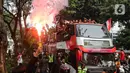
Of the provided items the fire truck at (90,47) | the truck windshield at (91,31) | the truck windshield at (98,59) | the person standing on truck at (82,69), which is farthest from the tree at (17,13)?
the person standing on truck at (82,69)

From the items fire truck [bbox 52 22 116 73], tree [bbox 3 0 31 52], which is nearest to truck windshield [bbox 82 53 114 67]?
fire truck [bbox 52 22 116 73]

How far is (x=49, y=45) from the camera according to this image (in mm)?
20969

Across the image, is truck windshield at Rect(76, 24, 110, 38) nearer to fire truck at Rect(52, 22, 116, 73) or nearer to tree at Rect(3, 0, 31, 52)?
fire truck at Rect(52, 22, 116, 73)

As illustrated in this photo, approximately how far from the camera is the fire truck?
17.9 metres

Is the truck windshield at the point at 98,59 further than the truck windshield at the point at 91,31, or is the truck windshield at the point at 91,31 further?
the truck windshield at the point at 91,31

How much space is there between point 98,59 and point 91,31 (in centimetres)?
173

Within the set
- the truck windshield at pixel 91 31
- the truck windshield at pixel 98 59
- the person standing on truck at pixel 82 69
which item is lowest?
the person standing on truck at pixel 82 69

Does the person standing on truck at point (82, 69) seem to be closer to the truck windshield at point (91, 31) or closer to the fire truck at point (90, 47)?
the fire truck at point (90, 47)

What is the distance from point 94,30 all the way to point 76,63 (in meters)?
2.33

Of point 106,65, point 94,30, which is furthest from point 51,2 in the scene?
point 106,65

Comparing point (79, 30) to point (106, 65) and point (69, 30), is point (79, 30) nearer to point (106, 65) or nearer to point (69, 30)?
point (69, 30)

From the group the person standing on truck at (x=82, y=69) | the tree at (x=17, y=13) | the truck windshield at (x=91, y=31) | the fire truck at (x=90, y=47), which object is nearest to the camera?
the person standing on truck at (x=82, y=69)

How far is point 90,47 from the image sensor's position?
1820cm

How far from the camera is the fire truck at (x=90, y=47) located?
58.9ft
